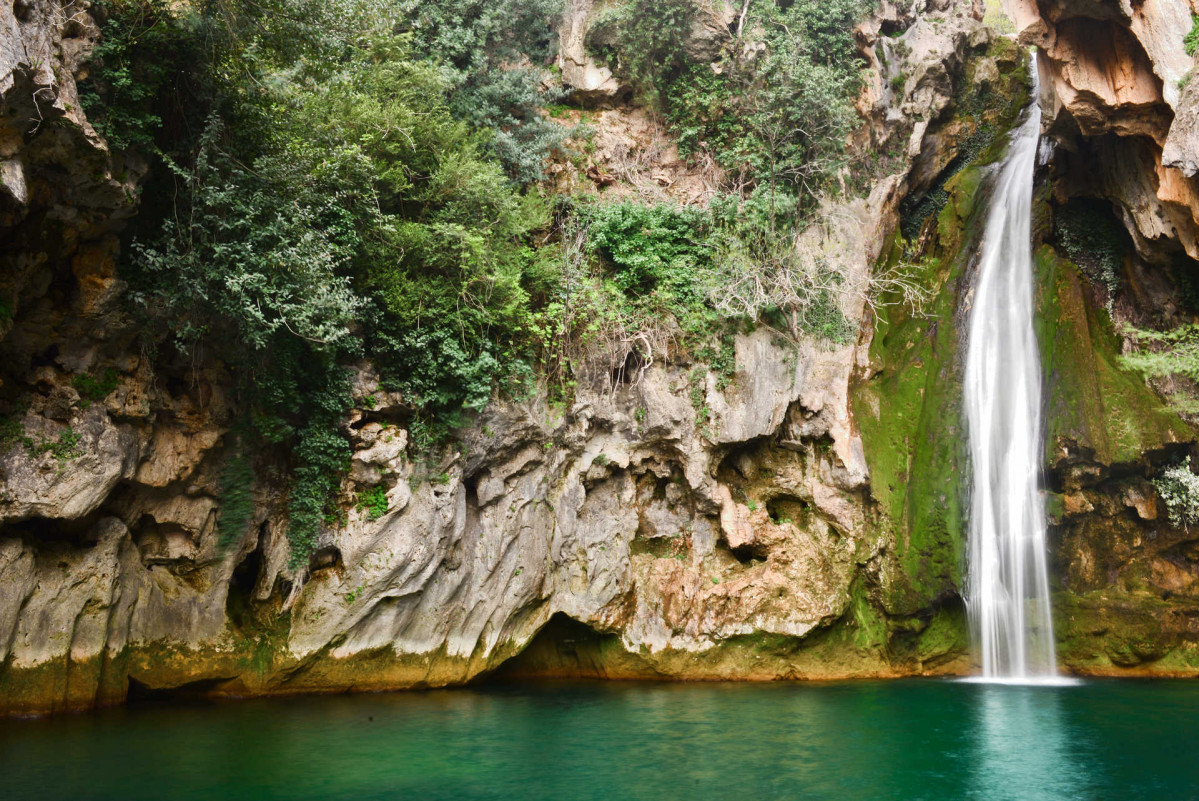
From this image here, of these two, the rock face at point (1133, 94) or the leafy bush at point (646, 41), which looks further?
the leafy bush at point (646, 41)

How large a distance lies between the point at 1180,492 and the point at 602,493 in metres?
10.9

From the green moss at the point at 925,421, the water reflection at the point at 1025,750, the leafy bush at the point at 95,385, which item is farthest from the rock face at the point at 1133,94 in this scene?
the leafy bush at the point at 95,385

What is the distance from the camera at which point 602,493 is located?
14883 millimetres

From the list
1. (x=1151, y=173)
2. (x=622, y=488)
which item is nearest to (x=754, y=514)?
(x=622, y=488)

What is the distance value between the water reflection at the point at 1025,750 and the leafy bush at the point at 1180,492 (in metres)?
4.17

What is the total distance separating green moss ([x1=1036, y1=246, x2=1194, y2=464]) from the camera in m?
14.3

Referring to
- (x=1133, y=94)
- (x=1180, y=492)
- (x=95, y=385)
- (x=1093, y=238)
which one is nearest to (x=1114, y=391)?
(x=1180, y=492)

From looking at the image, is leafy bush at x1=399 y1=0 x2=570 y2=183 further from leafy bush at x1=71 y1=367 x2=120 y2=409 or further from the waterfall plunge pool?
the waterfall plunge pool

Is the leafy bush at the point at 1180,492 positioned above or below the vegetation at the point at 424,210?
below

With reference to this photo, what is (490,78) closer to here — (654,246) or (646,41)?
(646,41)

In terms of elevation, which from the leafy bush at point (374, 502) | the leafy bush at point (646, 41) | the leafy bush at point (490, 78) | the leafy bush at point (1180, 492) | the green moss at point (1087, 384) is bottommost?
the leafy bush at point (374, 502)

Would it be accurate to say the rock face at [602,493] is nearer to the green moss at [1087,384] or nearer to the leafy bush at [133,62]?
the green moss at [1087,384]

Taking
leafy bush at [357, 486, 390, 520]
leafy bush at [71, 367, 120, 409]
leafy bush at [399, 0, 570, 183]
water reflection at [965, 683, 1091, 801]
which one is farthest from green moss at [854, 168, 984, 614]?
leafy bush at [71, 367, 120, 409]

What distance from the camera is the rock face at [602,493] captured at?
1012 centimetres
